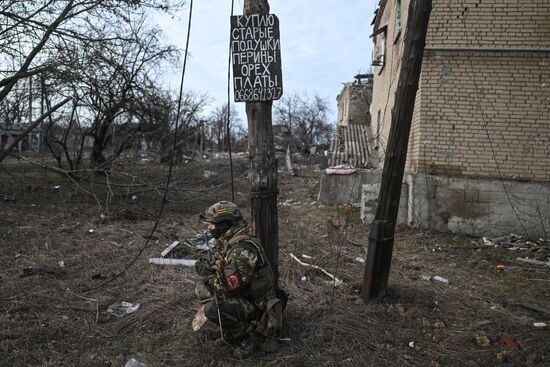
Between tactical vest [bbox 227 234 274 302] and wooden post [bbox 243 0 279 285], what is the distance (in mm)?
419

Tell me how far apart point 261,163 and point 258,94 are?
0.58 metres

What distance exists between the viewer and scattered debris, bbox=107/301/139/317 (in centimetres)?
410

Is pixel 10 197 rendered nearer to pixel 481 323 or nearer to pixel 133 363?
pixel 133 363

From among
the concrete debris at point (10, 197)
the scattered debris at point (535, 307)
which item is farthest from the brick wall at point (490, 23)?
the concrete debris at point (10, 197)

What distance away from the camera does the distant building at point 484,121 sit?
23.9 feet

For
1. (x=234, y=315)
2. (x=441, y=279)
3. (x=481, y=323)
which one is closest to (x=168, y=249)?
(x=234, y=315)

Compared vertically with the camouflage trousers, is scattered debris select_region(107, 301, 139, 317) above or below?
below

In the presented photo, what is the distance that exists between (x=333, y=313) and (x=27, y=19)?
28.9 feet

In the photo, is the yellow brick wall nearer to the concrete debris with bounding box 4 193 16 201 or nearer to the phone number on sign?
the phone number on sign

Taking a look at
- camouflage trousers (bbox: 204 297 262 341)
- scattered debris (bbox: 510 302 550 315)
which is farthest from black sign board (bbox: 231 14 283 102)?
scattered debris (bbox: 510 302 550 315)

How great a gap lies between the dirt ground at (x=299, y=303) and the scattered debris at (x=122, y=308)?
71mm

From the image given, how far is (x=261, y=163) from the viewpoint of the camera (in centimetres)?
349

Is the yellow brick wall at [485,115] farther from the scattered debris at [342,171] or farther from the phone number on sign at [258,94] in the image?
the phone number on sign at [258,94]

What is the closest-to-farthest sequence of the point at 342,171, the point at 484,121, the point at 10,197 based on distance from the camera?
the point at 484,121, the point at 342,171, the point at 10,197
